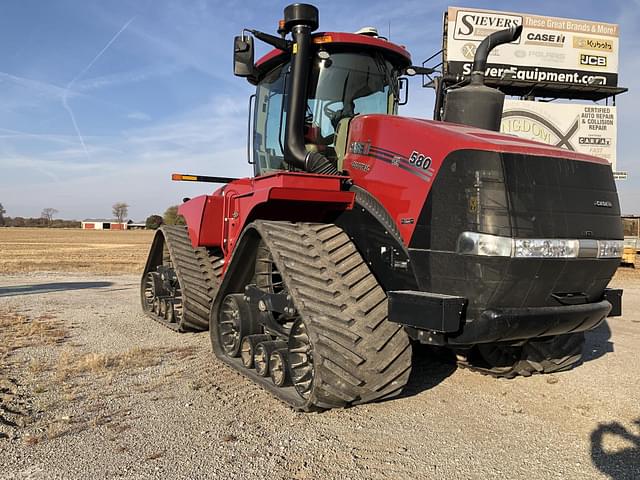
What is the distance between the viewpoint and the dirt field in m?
3.39

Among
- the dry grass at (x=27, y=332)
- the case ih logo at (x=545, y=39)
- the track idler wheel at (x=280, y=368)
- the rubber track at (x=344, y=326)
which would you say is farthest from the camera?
the case ih logo at (x=545, y=39)

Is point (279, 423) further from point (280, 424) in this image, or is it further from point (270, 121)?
point (270, 121)

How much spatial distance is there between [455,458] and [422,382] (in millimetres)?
1668

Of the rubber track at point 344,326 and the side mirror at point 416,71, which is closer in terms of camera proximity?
the rubber track at point 344,326

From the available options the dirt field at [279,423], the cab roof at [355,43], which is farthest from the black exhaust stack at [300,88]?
the dirt field at [279,423]

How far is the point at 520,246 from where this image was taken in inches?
144

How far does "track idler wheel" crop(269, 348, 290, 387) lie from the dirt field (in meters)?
0.16

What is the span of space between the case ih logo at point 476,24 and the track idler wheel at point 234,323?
78.0ft

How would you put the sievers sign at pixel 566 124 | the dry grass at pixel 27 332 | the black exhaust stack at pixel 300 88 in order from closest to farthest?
the black exhaust stack at pixel 300 88, the dry grass at pixel 27 332, the sievers sign at pixel 566 124

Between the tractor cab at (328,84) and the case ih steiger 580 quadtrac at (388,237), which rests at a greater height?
the tractor cab at (328,84)

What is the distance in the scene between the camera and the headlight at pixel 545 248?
12.0 ft

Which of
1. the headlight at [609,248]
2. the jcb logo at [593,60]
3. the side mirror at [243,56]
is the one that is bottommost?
the headlight at [609,248]

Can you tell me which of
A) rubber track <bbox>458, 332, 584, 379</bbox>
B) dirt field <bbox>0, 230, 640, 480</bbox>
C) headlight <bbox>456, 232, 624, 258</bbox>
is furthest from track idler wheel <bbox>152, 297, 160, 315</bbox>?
headlight <bbox>456, 232, 624, 258</bbox>

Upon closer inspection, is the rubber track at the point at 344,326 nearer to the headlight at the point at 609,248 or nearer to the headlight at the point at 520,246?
the headlight at the point at 520,246
